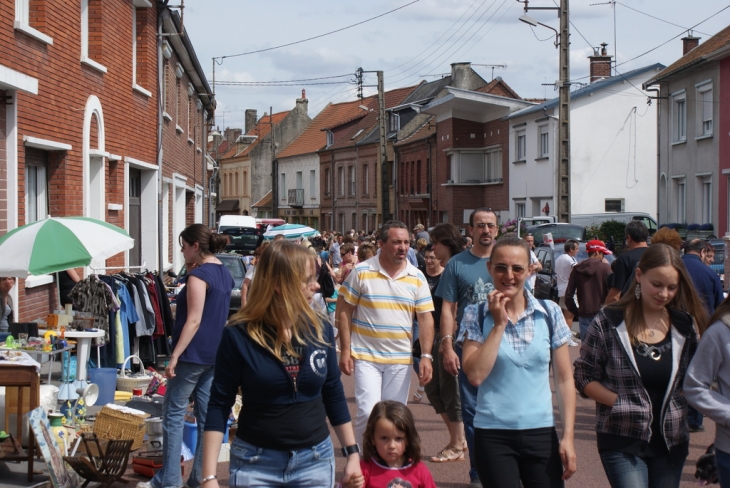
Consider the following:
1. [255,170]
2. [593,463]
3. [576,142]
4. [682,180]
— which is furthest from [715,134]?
[255,170]

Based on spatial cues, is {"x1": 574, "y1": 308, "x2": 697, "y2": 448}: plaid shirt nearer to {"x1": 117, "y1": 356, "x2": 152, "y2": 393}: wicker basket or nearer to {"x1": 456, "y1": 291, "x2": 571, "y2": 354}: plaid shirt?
{"x1": 456, "y1": 291, "x2": 571, "y2": 354}: plaid shirt

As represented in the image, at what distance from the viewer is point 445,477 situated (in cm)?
695

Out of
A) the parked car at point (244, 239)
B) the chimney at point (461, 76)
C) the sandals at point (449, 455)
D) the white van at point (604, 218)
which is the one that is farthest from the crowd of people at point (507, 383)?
the chimney at point (461, 76)

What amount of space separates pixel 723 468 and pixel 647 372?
0.52 m

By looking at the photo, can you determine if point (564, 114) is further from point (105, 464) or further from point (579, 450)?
point (105, 464)

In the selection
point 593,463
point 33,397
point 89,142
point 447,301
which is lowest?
point 593,463

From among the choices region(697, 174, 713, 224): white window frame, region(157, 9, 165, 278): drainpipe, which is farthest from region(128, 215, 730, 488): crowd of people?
region(697, 174, 713, 224): white window frame

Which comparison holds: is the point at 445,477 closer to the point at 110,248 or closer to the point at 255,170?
the point at 110,248

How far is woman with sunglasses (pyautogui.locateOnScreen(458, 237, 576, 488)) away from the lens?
13.6 ft

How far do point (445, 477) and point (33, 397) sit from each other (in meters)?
3.12

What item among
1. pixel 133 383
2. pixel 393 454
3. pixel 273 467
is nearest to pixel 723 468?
pixel 393 454

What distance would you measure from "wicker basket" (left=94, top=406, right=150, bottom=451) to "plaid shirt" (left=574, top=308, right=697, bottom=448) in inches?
189

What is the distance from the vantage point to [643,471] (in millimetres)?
4180

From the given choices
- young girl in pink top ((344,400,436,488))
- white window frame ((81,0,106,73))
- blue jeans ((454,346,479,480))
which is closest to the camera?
young girl in pink top ((344,400,436,488))
